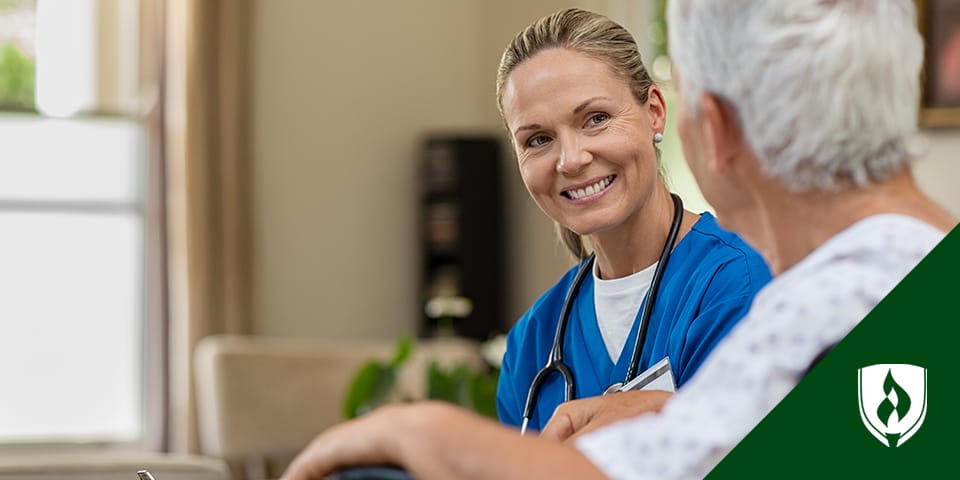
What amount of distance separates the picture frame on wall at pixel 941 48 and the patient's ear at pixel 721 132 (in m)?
4.31

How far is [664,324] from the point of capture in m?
1.48

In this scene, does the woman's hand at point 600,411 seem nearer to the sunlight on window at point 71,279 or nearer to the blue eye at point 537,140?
the blue eye at point 537,140

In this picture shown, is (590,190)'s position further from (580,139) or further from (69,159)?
(69,159)

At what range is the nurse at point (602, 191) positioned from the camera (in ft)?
5.02

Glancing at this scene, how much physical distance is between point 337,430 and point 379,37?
6307 mm

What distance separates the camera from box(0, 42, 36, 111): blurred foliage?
602 centimetres

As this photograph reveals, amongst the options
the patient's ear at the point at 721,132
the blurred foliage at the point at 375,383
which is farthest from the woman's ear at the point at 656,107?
the blurred foliage at the point at 375,383

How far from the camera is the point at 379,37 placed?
705cm

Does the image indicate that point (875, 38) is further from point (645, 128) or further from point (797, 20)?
point (645, 128)

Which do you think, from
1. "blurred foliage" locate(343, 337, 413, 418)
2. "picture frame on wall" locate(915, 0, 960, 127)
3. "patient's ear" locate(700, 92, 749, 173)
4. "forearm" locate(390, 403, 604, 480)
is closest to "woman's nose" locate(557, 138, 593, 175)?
"patient's ear" locate(700, 92, 749, 173)

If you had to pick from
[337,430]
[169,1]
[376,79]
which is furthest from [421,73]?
[337,430]

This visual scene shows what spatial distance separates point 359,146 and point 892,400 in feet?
20.5

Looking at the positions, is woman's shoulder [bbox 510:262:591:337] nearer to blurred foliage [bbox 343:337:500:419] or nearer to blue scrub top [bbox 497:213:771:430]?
blue scrub top [bbox 497:213:771:430]

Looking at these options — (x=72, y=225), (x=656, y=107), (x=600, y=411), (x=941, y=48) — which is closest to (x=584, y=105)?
(x=656, y=107)
